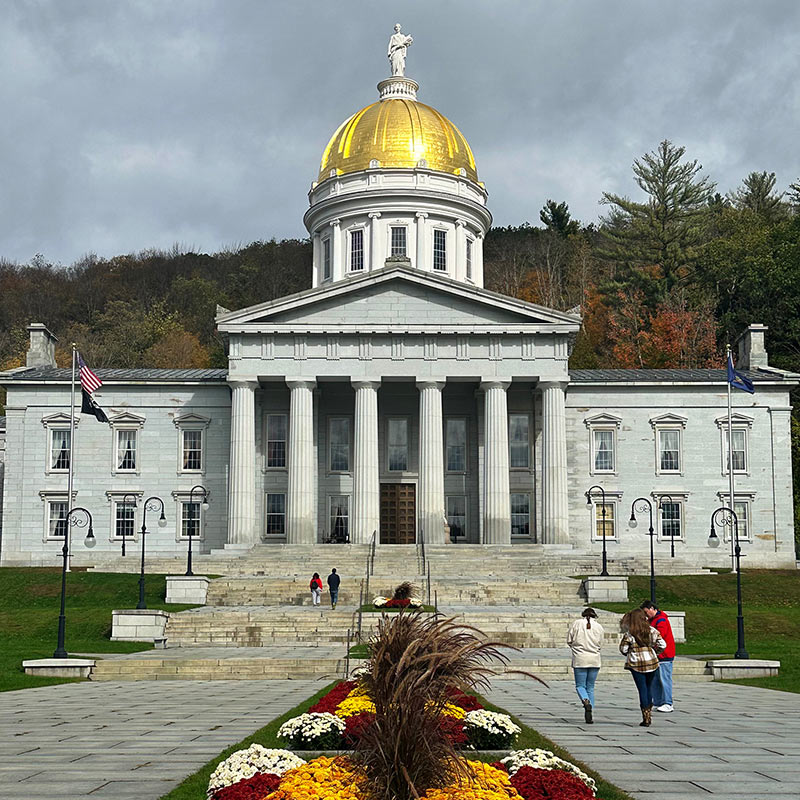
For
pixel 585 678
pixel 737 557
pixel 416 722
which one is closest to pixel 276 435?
pixel 737 557

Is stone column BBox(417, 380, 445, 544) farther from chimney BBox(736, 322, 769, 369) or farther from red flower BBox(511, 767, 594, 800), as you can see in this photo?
red flower BBox(511, 767, 594, 800)

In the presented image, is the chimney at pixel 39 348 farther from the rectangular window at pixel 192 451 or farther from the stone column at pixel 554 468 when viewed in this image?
the stone column at pixel 554 468

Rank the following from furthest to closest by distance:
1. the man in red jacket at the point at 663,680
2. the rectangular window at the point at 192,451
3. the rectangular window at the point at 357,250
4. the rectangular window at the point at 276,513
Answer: the rectangular window at the point at 357,250 → the rectangular window at the point at 192,451 → the rectangular window at the point at 276,513 → the man in red jacket at the point at 663,680

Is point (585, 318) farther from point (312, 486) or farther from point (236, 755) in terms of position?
point (236, 755)

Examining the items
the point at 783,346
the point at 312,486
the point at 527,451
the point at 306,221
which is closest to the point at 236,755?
the point at 312,486

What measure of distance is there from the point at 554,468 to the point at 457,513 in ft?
25.8

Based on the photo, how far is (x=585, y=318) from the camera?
97.2 metres

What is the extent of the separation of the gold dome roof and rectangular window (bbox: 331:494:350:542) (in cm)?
→ 2325

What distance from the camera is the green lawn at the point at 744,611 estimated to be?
106 ft

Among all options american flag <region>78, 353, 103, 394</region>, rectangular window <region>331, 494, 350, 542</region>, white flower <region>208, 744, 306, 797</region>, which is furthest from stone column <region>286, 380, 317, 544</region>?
white flower <region>208, 744, 306, 797</region>

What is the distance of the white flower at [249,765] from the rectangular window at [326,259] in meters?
62.7

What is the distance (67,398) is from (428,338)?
21350 mm

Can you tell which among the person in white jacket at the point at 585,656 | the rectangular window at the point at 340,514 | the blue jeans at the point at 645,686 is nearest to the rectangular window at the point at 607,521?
the rectangular window at the point at 340,514

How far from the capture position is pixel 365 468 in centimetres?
5666
